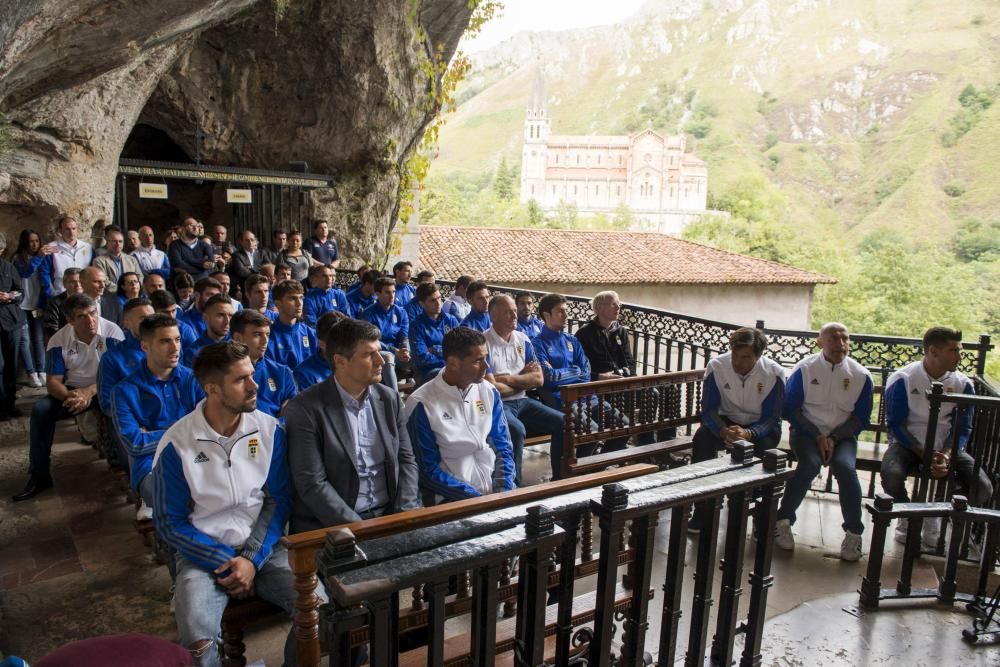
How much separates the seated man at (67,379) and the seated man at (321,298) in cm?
234

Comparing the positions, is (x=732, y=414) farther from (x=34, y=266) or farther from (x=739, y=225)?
(x=739, y=225)

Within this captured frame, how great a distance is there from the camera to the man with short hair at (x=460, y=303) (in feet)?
24.6

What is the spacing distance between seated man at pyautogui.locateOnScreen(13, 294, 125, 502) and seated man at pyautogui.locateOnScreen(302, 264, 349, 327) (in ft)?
7.67

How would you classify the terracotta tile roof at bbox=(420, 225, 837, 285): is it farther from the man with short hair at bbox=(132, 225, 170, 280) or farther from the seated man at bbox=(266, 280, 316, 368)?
the seated man at bbox=(266, 280, 316, 368)

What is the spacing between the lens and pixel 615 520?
168 cm

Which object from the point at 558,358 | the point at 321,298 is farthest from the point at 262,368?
the point at 321,298

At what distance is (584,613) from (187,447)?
1678mm

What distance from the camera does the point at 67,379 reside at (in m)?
4.78

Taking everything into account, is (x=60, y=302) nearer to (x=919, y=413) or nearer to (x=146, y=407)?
(x=146, y=407)

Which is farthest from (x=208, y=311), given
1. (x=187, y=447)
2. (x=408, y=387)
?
(x=187, y=447)

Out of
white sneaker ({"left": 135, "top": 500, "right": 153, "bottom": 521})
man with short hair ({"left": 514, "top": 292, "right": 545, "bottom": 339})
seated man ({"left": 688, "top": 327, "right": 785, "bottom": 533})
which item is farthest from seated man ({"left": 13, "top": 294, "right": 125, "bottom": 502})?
seated man ({"left": 688, "top": 327, "right": 785, "bottom": 533})

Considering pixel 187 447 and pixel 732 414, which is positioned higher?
pixel 187 447

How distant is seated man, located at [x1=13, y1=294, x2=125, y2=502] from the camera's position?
458 centimetres

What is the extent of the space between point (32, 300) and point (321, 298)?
299 cm
